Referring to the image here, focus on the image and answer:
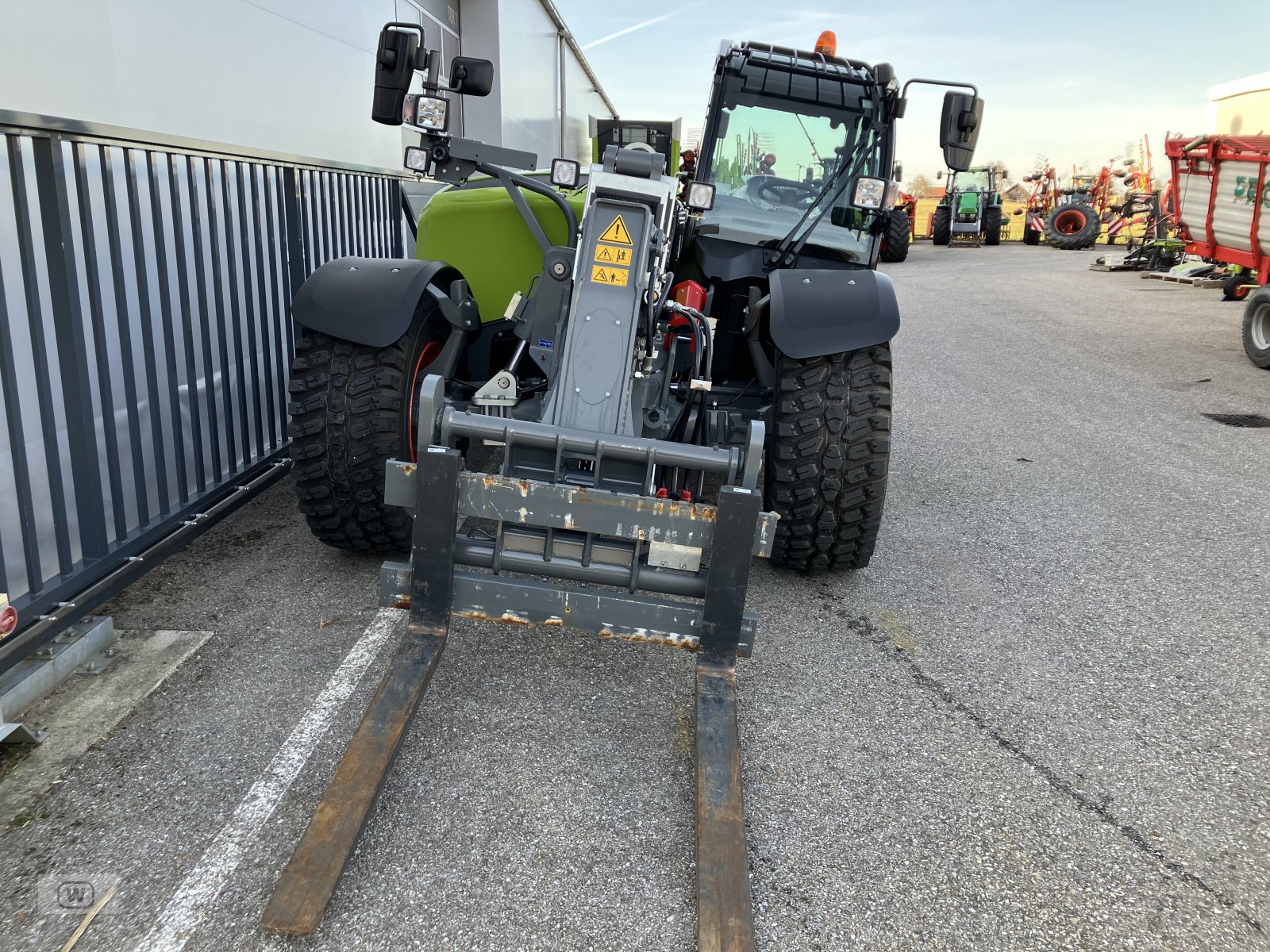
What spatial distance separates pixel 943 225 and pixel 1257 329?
20.8 m

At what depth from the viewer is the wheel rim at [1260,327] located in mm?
9727

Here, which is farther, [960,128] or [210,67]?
[210,67]

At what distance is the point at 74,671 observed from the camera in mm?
3135

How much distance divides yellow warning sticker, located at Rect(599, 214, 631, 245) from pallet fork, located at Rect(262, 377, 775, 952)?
2.88 feet

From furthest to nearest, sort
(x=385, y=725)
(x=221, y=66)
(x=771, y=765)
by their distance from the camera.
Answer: (x=221, y=66), (x=771, y=765), (x=385, y=725)

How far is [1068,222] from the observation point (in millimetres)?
26969

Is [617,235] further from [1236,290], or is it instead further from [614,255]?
[1236,290]

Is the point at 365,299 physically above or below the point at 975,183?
below

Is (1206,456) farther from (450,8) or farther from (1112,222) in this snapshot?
(1112,222)

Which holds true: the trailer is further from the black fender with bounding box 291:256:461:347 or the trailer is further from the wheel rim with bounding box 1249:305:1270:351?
the black fender with bounding box 291:256:461:347

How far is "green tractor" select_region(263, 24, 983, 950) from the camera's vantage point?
110 inches

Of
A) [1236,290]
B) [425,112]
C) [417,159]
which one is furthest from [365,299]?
[1236,290]

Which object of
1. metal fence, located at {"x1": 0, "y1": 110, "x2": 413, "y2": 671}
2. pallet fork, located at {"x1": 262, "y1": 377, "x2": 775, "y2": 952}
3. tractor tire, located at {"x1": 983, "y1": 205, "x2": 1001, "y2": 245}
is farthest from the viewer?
tractor tire, located at {"x1": 983, "y1": 205, "x2": 1001, "y2": 245}

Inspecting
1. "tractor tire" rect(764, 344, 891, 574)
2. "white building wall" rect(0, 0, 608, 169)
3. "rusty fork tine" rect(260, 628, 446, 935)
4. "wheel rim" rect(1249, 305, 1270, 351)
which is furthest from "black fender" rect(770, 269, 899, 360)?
"wheel rim" rect(1249, 305, 1270, 351)
